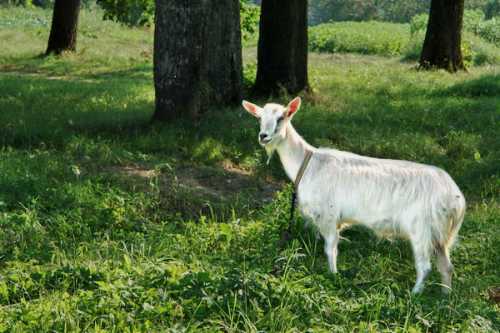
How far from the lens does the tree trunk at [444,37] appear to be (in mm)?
Result: 16875

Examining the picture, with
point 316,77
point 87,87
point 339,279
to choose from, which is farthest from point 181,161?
point 316,77

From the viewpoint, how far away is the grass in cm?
484

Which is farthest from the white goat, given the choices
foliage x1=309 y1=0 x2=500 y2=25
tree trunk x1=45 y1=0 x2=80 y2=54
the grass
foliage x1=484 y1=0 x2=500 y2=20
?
foliage x1=309 y1=0 x2=500 y2=25

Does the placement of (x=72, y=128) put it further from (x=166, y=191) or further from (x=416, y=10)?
(x=416, y=10)

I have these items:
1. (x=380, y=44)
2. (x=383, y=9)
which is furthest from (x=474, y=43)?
(x=383, y=9)

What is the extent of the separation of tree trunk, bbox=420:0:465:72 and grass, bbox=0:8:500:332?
3.47m

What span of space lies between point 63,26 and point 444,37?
10303mm

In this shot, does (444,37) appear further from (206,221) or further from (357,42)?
(206,221)

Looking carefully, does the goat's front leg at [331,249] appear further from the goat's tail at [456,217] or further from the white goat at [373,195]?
the goat's tail at [456,217]

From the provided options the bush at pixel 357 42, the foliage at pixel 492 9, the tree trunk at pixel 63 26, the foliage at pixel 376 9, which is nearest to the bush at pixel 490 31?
the bush at pixel 357 42

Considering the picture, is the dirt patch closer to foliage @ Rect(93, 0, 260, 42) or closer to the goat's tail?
the goat's tail

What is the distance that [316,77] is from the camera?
15508 mm

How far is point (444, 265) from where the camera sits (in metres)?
5.61

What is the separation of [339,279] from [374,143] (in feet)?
15.9
